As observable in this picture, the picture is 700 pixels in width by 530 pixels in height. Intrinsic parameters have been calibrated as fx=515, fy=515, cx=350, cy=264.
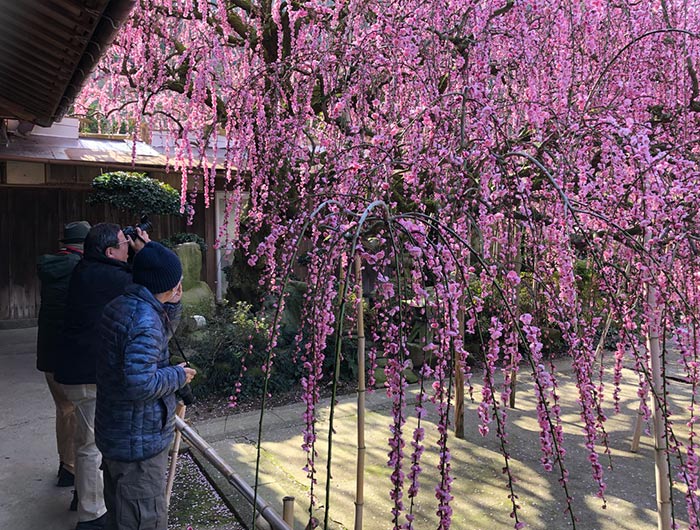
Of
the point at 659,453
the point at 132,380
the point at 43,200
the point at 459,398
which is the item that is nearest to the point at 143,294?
the point at 132,380

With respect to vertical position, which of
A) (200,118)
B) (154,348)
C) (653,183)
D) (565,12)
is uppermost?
(565,12)

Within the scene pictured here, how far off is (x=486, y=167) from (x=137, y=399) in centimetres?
212

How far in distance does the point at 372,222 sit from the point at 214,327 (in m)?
3.57

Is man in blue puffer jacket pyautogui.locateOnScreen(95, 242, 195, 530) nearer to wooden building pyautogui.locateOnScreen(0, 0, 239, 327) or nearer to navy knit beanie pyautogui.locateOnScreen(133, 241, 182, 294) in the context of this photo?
navy knit beanie pyautogui.locateOnScreen(133, 241, 182, 294)

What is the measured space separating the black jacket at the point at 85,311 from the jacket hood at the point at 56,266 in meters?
0.26

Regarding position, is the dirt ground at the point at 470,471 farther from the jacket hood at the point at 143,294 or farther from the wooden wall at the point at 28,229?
the wooden wall at the point at 28,229

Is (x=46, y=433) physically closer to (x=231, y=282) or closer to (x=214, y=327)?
(x=214, y=327)

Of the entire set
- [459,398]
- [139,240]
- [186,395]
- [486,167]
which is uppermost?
[486,167]

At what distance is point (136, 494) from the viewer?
1779mm

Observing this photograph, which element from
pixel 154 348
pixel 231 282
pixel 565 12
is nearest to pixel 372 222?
pixel 154 348

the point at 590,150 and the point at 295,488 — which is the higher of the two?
the point at 590,150

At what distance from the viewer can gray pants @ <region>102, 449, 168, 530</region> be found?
1766 millimetres

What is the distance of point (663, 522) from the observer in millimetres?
2201

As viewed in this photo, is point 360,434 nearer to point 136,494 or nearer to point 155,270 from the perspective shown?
point 136,494
